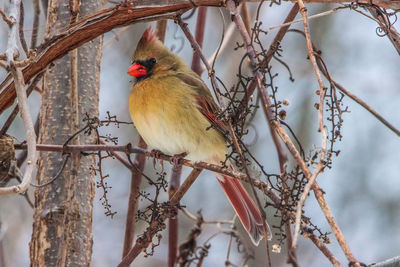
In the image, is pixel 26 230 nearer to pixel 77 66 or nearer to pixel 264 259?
pixel 264 259

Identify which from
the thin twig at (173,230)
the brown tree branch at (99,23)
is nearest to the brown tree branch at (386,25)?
the brown tree branch at (99,23)

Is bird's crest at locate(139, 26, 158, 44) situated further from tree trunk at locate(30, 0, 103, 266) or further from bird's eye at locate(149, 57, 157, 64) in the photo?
tree trunk at locate(30, 0, 103, 266)

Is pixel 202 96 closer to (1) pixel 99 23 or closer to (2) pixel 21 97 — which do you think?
(1) pixel 99 23

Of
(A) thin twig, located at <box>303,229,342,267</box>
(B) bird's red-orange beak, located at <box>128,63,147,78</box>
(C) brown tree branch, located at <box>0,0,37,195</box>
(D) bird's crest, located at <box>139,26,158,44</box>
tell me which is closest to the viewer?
(A) thin twig, located at <box>303,229,342,267</box>

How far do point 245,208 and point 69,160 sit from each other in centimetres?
90

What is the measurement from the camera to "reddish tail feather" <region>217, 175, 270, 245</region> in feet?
8.43

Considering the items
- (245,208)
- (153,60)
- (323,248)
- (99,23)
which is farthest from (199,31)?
(323,248)

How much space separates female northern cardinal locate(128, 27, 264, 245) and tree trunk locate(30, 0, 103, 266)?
40 centimetres

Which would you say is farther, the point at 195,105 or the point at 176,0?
the point at 195,105

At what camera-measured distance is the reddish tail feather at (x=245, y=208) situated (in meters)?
2.57

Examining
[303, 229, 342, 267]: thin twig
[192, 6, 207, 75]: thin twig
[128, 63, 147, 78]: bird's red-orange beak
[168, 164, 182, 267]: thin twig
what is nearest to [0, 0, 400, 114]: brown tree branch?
[303, 229, 342, 267]: thin twig

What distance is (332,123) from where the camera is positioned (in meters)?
1.46

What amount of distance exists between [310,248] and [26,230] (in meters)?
2.61

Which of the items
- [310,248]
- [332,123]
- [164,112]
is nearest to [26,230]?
[310,248]
